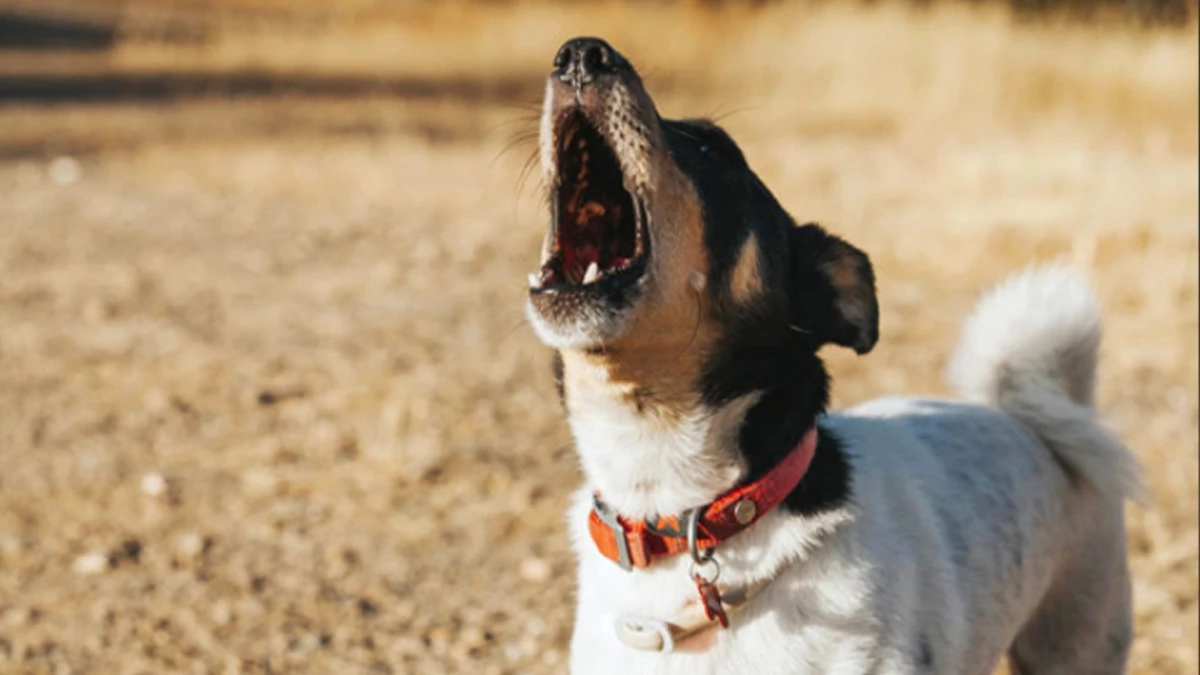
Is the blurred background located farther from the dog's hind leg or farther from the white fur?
the white fur

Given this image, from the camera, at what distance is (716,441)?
2.70 m

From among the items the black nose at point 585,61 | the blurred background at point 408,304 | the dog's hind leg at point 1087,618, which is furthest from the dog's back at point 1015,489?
the black nose at point 585,61

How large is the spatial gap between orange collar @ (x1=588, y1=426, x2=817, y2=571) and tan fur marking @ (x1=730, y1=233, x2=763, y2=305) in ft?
0.97

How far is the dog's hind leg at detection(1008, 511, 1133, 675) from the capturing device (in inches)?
133

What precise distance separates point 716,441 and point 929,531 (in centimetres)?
55

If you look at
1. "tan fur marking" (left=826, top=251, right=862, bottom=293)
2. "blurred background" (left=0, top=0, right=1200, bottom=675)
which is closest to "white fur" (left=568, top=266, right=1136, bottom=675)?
"tan fur marking" (left=826, top=251, right=862, bottom=293)

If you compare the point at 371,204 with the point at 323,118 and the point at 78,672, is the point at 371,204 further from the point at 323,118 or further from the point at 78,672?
the point at 78,672

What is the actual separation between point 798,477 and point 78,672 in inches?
89.9

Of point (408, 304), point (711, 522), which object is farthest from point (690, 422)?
point (408, 304)

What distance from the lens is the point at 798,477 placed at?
2680 mm

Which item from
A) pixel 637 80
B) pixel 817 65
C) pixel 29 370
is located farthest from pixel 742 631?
pixel 817 65

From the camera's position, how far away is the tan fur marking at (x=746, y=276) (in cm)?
273

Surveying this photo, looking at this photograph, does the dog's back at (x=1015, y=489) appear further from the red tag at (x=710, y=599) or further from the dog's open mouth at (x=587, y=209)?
the dog's open mouth at (x=587, y=209)

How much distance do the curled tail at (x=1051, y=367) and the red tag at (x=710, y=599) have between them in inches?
49.3
